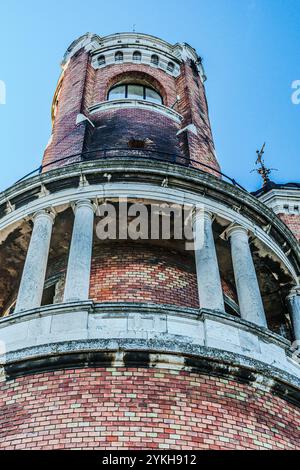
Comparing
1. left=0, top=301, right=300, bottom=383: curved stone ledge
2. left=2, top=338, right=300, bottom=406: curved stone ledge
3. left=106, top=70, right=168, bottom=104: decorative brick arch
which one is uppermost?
left=106, top=70, right=168, bottom=104: decorative brick arch

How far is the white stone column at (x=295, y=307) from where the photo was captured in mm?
13324

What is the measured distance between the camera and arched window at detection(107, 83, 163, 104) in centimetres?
2070

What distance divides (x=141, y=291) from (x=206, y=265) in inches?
62.4

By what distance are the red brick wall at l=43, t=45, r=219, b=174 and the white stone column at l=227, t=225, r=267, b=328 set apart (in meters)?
3.95

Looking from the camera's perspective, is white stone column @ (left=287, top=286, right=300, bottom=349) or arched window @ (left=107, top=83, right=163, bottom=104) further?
arched window @ (left=107, top=83, right=163, bottom=104)

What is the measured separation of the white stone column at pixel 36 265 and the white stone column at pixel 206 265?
9.74ft

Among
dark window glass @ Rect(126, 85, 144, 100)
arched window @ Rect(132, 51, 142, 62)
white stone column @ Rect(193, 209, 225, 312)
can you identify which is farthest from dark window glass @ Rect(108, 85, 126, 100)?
white stone column @ Rect(193, 209, 225, 312)

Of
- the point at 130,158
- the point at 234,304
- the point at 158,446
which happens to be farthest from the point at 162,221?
the point at 158,446

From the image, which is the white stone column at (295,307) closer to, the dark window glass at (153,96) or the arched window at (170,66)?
the dark window glass at (153,96)

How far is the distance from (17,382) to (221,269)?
705 centimetres

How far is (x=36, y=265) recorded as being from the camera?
1162 centimetres

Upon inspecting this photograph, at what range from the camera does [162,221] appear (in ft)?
45.6

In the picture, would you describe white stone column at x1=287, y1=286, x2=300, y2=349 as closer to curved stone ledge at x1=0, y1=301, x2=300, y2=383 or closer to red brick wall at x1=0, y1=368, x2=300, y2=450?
curved stone ledge at x1=0, y1=301, x2=300, y2=383
